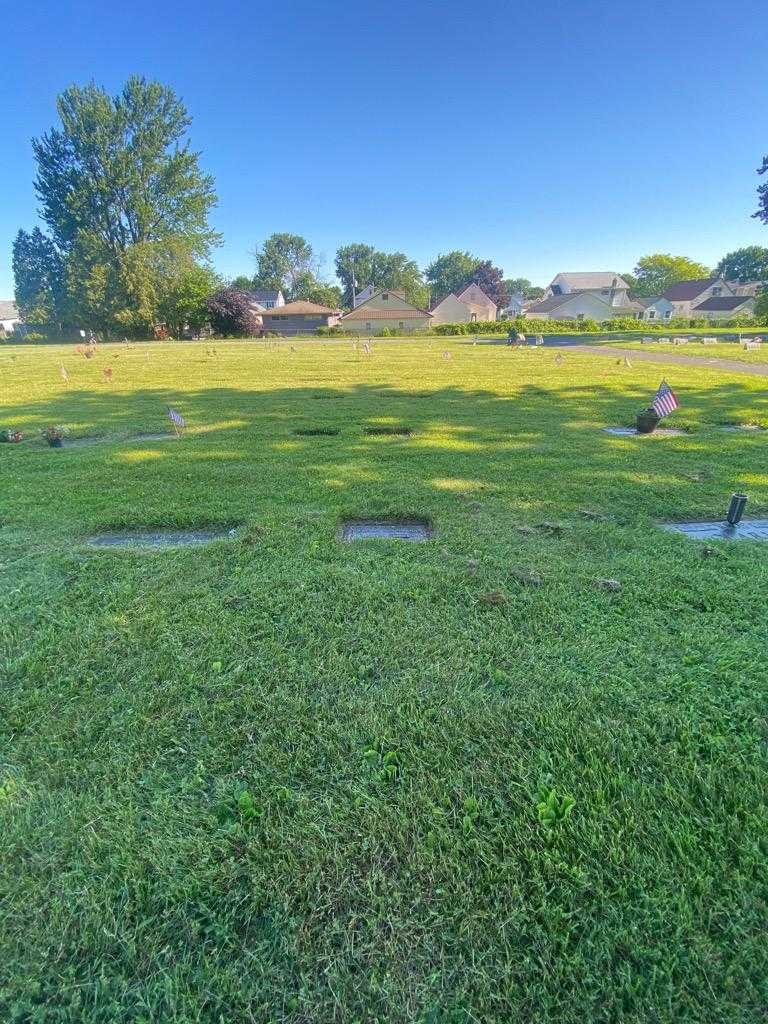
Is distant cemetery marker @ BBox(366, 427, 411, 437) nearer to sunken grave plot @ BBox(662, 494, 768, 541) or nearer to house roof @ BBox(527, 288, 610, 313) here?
sunken grave plot @ BBox(662, 494, 768, 541)

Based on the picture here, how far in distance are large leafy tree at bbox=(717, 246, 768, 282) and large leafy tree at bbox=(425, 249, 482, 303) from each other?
134ft

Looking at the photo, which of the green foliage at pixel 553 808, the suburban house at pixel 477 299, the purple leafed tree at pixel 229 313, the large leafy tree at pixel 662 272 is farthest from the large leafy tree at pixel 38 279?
the large leafy tree at pixel 662 272

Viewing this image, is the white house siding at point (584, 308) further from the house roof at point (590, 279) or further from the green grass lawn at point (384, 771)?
the green grass lawn at point (384, 771)

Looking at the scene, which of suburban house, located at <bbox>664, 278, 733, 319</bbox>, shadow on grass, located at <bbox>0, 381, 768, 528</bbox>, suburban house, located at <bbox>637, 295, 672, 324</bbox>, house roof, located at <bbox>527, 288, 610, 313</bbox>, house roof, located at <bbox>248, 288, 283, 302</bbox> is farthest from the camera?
house roof, located at <bbox>248, 288, 283, 302</bbox>

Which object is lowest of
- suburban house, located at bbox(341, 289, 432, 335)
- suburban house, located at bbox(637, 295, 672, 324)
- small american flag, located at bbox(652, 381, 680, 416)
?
small american flag, located at bbox(652, 381, 680, 416)

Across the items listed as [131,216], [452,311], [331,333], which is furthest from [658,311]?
[131,216]

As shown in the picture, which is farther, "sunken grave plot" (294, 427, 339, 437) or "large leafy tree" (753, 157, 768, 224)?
"large leafy tree" (753, 157, 768, 224)

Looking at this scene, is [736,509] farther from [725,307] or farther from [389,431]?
[725,307]

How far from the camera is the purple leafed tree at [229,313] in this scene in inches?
1502

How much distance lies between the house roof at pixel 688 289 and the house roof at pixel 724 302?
1.67m

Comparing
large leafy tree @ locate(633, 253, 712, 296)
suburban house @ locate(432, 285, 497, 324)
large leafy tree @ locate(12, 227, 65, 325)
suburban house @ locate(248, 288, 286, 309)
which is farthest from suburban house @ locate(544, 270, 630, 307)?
large leafy tree @ locate(12, 227, 65, 325)

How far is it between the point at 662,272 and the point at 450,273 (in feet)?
122

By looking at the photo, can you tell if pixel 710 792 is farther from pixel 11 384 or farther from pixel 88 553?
pixel 11 384

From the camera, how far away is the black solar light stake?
3275mm
